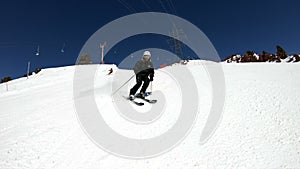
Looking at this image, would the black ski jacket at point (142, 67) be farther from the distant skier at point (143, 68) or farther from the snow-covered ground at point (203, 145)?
the snow-covered ground at point (203, 145)

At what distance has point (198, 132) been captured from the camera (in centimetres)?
515

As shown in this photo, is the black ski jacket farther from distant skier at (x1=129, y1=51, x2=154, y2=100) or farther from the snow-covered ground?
the snow-covered ground

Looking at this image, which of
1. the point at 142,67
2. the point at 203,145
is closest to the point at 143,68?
the point at 142,67

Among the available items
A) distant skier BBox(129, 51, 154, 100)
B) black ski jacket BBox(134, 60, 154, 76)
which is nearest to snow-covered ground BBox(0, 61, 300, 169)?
distant skier BBox(129, 51, 154, 100)

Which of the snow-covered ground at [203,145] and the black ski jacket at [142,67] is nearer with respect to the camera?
the snow-covered ground at [203,145]

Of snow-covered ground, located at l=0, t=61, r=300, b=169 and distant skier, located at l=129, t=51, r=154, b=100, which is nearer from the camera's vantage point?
snow-covered ground, located at l=0, t=61, r=300, b=169

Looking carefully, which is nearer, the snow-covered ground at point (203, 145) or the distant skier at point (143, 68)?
the snow-covered ground at point (203, 145)

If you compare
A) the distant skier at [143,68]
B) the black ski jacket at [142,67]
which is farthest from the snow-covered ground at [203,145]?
the black ski jacket at [142,67]

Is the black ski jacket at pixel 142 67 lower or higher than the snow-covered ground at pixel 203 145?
higher

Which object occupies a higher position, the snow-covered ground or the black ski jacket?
the black ski jacket

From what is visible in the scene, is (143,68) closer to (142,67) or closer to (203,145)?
(142,67)

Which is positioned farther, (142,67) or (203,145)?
(142,67)

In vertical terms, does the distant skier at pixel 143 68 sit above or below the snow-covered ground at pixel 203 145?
above

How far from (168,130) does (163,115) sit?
40.9 inches
